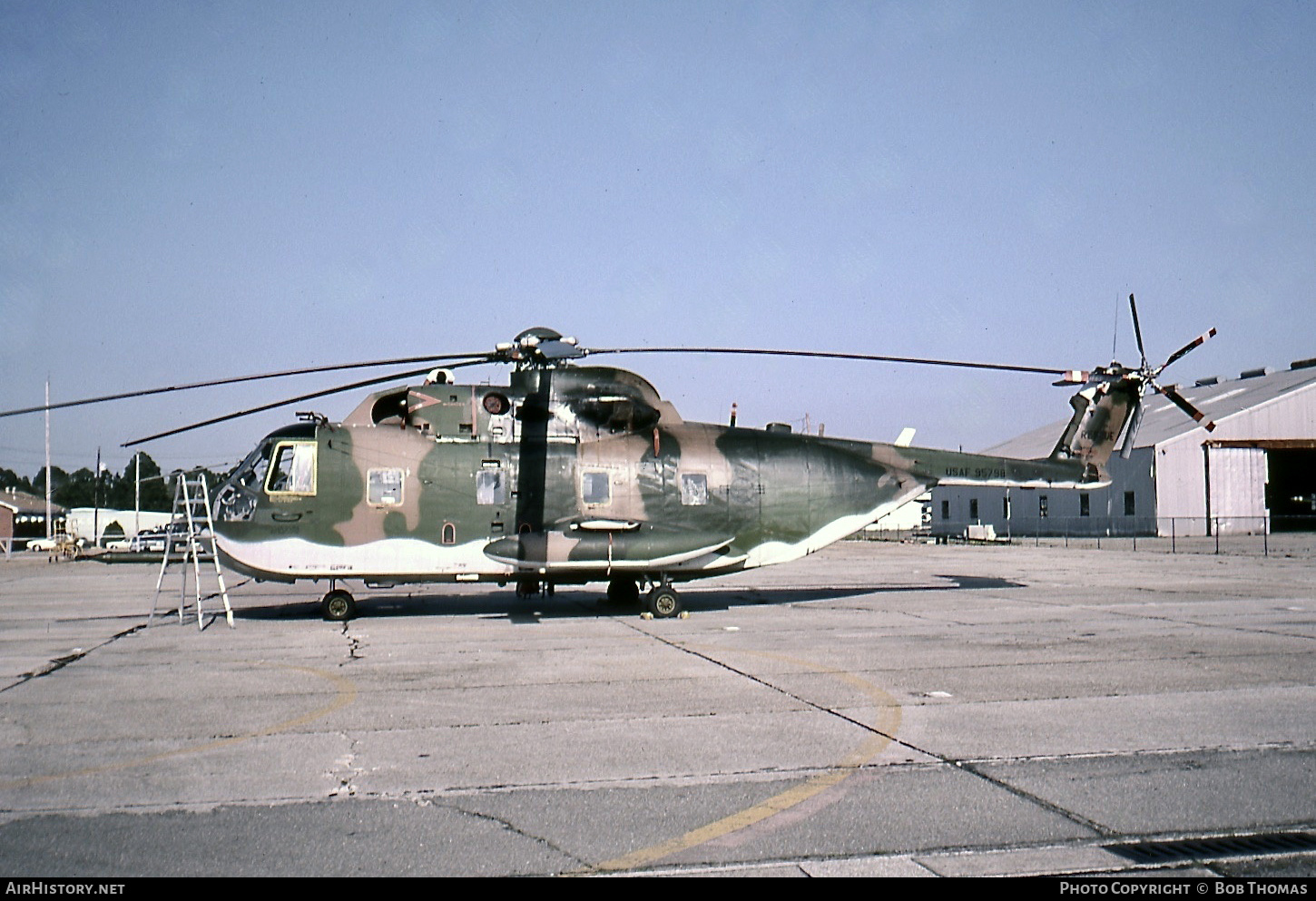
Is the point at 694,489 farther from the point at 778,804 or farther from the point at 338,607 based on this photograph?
the point at 778,804

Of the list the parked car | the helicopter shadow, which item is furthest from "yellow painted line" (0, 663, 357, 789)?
the parked car

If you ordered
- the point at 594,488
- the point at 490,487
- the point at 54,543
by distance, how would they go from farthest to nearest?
the point at 54,543
the point at 594,488
the point at 490,487

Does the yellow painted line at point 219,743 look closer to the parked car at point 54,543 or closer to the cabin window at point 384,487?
the cabin window at point 384,487

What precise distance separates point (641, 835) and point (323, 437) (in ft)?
42.6

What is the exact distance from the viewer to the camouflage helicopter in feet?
54.3

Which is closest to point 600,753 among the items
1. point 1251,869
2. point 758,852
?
point 758,852

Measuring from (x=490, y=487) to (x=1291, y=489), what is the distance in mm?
68970

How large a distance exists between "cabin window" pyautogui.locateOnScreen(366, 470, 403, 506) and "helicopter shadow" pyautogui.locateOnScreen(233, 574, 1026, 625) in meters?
2.19

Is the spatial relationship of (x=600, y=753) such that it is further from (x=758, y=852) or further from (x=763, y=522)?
(x=763, y=522)

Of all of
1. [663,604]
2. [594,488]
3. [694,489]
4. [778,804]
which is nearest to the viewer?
[778,804]

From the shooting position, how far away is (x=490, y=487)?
17.1m

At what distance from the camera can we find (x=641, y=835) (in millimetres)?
5359

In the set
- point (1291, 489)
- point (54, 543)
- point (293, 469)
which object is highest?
point (293, 469)

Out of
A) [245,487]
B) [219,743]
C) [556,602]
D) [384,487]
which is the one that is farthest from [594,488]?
[219,743]
